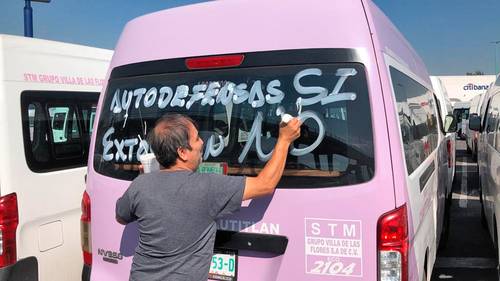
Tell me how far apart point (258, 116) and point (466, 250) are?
5019mm

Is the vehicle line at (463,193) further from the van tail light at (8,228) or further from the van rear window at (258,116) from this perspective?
the van tail light at (8,228)

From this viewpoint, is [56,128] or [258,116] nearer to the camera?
[258,116]

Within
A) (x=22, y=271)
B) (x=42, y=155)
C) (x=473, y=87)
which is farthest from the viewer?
(x=473, y=87)

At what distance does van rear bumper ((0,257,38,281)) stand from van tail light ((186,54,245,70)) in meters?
2.19

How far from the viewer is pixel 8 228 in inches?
147

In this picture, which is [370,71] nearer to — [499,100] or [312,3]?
[312,3]

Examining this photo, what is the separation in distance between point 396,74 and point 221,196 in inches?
51.2

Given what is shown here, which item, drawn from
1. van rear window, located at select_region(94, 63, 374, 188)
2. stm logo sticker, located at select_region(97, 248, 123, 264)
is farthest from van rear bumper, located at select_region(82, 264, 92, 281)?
van rear window, located at select_region(94, 63, 374, 188)

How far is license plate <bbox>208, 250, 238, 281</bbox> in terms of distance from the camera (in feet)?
8.73

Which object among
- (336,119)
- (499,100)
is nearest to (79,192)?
(336,119)

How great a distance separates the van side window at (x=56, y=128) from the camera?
4141 mm

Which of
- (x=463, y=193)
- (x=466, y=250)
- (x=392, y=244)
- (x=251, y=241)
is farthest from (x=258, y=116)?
(x=463, y=193)

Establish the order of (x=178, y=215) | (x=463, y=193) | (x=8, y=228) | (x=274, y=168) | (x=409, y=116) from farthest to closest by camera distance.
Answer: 1. (x=463, y=193)
2. (x=8, y=228)
3. (x=409, y=116)
4. (x=274, y=168)
5. (x=178, y=215)

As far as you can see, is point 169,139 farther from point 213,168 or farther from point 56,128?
point 56,128
